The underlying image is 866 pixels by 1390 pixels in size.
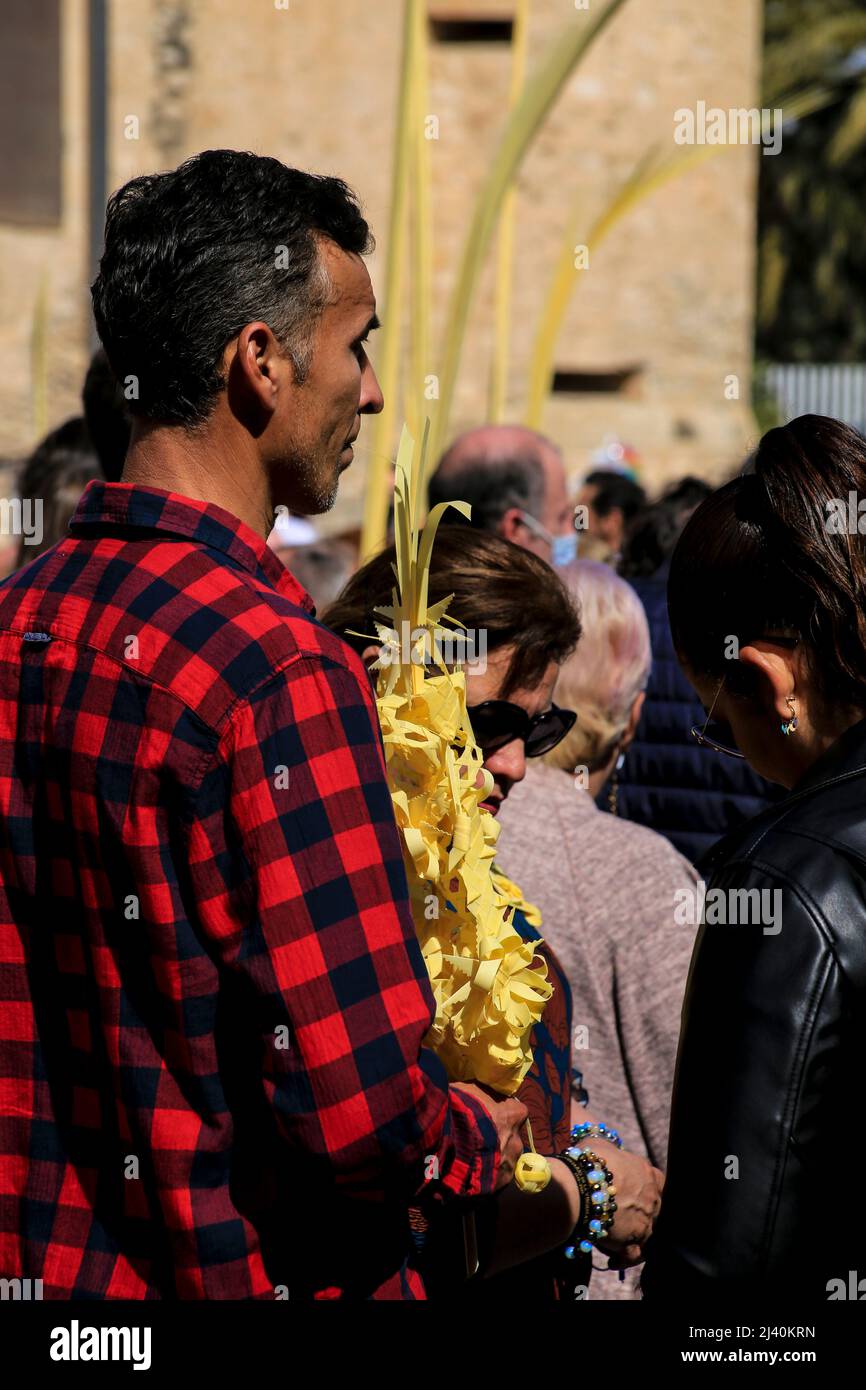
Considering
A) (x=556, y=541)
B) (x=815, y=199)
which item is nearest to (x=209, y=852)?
(x=556, y=541)

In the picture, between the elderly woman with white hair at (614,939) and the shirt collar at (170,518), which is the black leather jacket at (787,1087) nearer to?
the shirt collar at (170,518)

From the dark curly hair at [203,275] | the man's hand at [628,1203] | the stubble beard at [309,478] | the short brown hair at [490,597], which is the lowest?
the man's hand at [628,1203]

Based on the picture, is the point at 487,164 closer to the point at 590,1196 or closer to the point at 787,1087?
the point at 590,1196

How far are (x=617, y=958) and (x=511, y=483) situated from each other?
1.90m

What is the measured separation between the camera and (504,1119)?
62.2 inches

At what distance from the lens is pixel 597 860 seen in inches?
92.7

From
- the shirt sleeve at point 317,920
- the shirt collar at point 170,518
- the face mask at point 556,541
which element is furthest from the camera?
the face mask at point 556,541

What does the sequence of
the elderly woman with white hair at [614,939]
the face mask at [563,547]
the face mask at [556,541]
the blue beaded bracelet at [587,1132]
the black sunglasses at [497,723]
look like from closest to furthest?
the blue beaded bracelet at [587,1132]
the black sunglasses at [497,723]
the elderly woman with white hair at [614,939]
the face mask at [556,541]
the face mask at [563,547]

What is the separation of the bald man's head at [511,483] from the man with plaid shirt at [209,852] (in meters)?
2.40

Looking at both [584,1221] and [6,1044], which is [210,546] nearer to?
[6,1044]

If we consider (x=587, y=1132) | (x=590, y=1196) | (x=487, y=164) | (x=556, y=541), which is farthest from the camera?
(x=487, y=164)

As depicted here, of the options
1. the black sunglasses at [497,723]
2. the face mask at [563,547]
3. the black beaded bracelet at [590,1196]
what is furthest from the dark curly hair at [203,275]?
the face mask at [563,547]

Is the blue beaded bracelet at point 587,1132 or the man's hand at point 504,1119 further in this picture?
the blue beaded bracelet at point 587,1132

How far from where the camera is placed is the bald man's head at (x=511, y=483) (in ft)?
12.9
